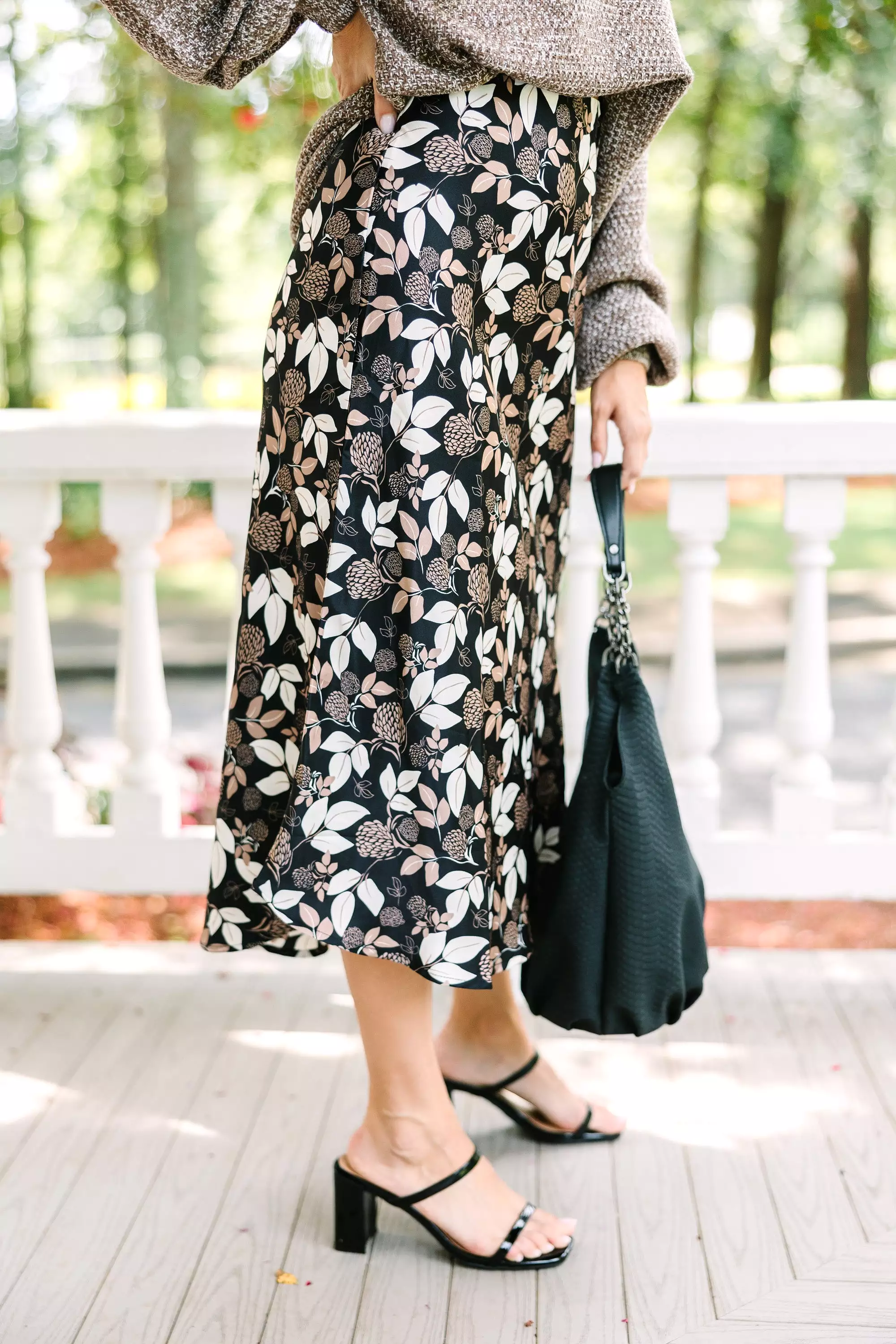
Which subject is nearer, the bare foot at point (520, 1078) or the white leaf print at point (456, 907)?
the white leaf print at point (456, 907)

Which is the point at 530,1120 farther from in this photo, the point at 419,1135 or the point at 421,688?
the point at 421,688

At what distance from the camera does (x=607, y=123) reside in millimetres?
1453

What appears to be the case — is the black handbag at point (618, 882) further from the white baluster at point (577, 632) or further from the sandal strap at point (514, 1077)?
the white baluster at point (577, 632)

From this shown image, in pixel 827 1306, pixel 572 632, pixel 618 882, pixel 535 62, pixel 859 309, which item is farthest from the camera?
pixel 859 309

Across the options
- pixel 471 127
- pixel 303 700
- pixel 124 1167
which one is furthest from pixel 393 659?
pixel 124 1167

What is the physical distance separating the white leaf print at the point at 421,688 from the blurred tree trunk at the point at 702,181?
10.8 metres

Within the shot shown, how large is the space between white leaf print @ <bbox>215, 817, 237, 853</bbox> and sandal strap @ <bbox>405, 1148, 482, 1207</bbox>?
18.1 inches

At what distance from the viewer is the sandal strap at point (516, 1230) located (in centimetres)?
146

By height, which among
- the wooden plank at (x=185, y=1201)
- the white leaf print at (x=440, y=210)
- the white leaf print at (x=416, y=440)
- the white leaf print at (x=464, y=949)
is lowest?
the wooden plank at (x=185, y=1201)

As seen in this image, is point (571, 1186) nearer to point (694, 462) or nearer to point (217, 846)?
point (217, 846)

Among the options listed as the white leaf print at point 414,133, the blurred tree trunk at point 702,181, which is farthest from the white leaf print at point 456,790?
the blurred tree trunk at point 702,181

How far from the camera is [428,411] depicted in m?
1.31

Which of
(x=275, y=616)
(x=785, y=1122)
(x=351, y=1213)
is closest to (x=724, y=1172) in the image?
(x=785, y=1122)

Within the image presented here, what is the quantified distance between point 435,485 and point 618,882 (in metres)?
0.53
